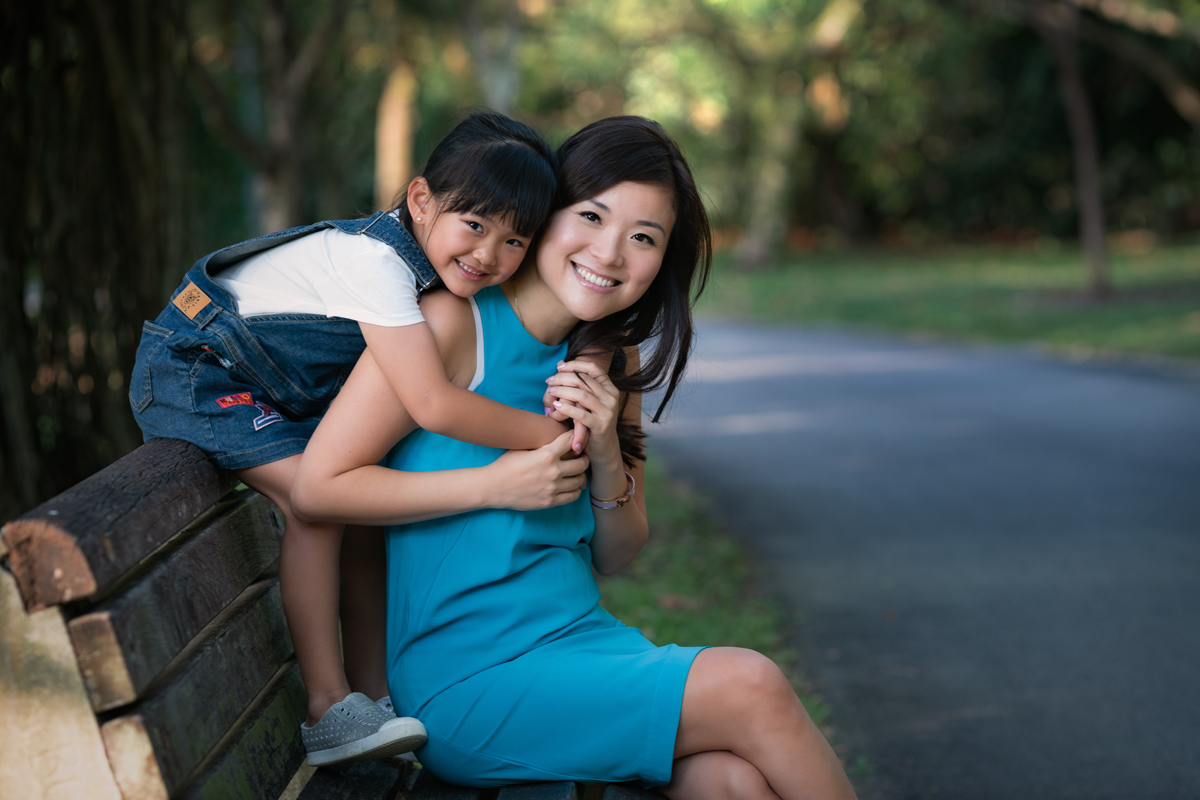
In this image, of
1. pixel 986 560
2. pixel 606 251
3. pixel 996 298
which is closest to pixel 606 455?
pixel 606 251

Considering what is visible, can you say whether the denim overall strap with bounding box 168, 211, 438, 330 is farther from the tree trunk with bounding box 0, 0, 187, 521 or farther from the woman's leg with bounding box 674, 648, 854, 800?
the tree trunk with bounding box 0, 0, 187, 521

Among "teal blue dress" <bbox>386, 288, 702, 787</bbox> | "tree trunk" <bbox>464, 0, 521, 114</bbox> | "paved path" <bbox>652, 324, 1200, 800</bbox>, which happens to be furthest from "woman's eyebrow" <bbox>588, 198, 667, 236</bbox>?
"tree trunk" <bbox>464, 0, 521, 114</bbox>

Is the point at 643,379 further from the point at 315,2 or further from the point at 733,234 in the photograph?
the point at 733,234

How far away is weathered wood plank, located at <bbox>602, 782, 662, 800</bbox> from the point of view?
Result: 1903 millimetres

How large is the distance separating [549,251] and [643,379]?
340mm

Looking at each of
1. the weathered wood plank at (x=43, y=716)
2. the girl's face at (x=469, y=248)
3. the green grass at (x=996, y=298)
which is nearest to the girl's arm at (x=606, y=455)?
the girl's face at (x=469, y=248)

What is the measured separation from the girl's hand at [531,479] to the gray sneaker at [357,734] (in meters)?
0.41

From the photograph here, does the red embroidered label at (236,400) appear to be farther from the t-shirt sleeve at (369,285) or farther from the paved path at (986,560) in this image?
the paved path at (986,560)

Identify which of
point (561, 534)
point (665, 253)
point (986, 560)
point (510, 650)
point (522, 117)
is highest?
point (522, 117)

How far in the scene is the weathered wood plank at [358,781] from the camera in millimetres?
1951

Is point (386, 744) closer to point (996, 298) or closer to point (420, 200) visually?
point (420, 200)

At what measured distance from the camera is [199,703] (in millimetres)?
1646

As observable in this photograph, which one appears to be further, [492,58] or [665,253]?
[492,58]

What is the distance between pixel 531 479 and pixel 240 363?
2.25 feet
